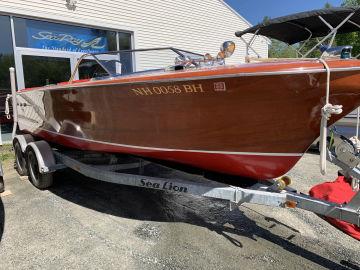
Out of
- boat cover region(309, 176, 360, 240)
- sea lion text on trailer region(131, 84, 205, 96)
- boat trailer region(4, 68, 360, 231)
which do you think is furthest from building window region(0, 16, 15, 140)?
boat cover region(309, 176, 360, 240)

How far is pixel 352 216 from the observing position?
2.66 meters

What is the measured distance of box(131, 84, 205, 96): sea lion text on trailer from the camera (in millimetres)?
3062

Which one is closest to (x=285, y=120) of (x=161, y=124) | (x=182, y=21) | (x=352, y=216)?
(x=352, y=216)

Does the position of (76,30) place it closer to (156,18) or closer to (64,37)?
(64,37)

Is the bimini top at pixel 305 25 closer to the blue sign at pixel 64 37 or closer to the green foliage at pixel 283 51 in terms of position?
the green foliage at pixel 283 51

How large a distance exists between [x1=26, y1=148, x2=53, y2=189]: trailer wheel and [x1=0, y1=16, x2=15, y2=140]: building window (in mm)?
3321

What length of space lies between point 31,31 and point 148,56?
507 cm

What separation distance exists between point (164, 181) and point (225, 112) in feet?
3.38

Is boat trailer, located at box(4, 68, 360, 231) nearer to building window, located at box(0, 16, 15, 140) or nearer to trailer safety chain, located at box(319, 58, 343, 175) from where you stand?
trailer safety chain, located at box(319, 58, 343, 175)

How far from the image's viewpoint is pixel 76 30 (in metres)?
9.12

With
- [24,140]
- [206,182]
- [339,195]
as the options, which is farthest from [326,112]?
[24,140]

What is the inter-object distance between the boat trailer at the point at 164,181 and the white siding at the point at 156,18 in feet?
13.7

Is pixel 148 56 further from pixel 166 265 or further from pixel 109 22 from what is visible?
pixel 109 22

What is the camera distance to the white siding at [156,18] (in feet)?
27.7
